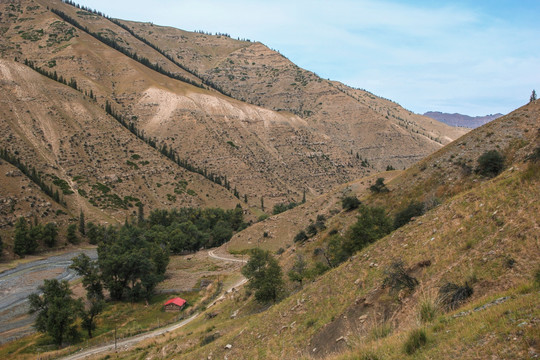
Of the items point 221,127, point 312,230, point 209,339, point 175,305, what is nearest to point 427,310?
point 209,339

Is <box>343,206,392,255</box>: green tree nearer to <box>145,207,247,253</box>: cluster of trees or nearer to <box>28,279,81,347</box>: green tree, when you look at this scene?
<box>28,279,81,347</box>: green tree

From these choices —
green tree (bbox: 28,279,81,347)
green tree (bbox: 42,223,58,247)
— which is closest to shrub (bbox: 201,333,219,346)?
green tree (bbox: 28,279,81,347)

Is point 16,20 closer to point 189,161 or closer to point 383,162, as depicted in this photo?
point 189,161

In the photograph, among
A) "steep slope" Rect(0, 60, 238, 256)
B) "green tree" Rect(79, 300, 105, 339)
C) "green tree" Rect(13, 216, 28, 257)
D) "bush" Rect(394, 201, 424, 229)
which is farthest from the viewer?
"steep slope" Rect(0, 60, 238, 256)

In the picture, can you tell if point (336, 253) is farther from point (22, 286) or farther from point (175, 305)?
point (22, 286)

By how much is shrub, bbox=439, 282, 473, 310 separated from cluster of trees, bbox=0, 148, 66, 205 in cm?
10431

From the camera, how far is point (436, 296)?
356 inches

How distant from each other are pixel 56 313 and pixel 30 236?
47034 millimetres

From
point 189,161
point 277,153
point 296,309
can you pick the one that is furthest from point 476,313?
point 277,153

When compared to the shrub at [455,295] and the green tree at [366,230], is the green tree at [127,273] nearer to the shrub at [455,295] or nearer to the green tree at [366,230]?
the green tree at [366,230]

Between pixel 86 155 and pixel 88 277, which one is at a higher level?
pixel 86 155

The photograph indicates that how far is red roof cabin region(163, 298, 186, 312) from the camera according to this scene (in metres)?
48.6

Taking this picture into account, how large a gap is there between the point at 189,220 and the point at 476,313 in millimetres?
95105

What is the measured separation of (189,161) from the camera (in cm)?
13388
